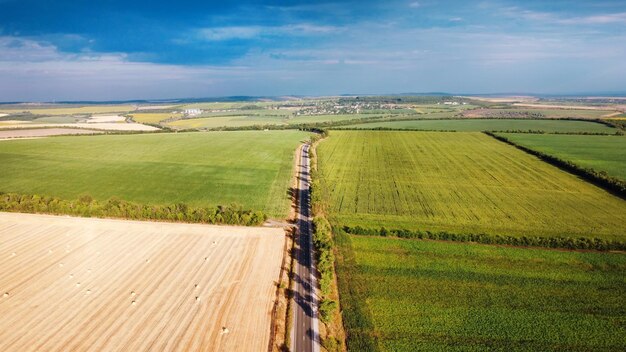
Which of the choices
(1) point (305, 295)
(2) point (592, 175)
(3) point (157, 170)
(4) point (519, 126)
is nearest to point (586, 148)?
(2) point (592, 175)

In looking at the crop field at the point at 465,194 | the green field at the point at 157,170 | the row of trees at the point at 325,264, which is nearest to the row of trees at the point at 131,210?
the green field at the point at 157,170

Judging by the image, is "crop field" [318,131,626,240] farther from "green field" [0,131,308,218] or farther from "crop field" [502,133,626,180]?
"green field" [0,131,308,218]

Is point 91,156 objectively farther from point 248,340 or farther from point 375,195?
point 248,340

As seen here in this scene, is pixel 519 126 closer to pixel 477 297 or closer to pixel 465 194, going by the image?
pixel 465 194

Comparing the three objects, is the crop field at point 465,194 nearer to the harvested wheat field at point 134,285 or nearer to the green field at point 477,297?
the green field at point 477,297

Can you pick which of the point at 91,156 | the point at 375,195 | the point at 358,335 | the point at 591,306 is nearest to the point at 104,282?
the point at 358,335

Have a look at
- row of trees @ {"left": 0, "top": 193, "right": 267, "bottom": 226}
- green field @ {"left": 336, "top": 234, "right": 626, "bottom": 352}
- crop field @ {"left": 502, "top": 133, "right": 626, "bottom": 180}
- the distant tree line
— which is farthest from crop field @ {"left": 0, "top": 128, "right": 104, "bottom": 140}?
crop field @ {"left": 502, "top": 133, "right": 626, "bottom": 180}
